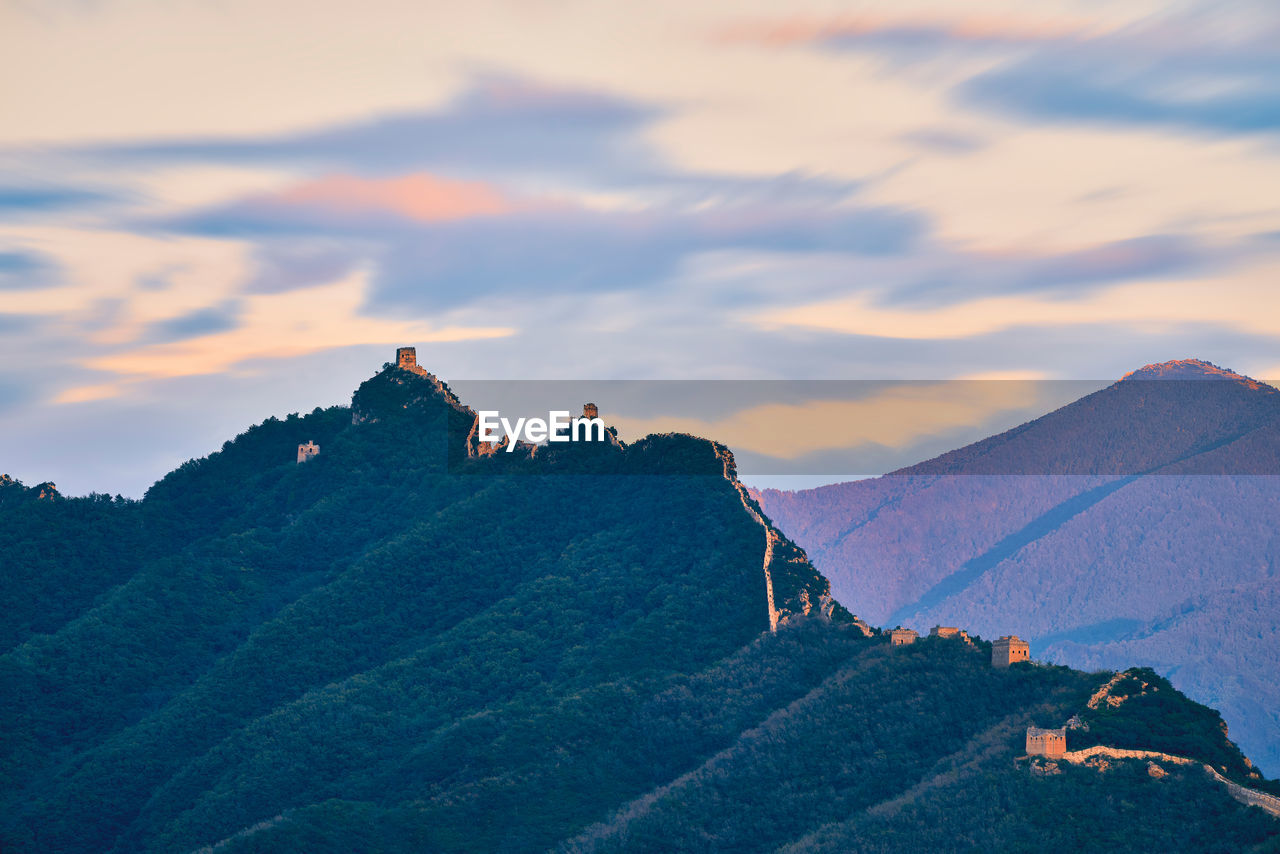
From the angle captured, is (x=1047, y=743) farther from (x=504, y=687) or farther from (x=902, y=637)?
(x=504, y=687)

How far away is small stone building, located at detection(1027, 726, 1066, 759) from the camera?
126562mm

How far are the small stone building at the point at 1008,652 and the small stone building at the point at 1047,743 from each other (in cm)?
1671

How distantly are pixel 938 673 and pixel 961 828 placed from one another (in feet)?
76.0

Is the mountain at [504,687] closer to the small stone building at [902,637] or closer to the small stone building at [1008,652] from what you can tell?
A: the small stone building at [1008,652]

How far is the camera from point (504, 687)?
157 metres

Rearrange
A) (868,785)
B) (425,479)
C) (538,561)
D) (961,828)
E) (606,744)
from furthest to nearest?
(425,479), (538,561), (606,744), (868,785), (961,828)

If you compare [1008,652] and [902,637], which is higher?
[902,637]

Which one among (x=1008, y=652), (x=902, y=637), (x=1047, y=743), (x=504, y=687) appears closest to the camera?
(x=1047, y=743)

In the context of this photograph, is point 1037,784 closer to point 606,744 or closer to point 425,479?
point 606,744

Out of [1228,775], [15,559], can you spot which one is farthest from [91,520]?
[1228,775]

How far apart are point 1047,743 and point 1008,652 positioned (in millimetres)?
18185

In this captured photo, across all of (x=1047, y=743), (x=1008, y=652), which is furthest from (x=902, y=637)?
(x=1047, y=743)

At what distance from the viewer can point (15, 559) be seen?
7249 inches

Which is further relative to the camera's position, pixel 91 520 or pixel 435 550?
pixel 91 520
